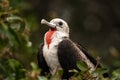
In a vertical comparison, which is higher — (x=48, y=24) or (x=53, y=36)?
(x=48, y=24)

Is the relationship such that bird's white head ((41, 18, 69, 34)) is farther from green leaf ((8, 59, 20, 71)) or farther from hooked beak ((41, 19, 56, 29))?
green leaf ((8, 59, 20, 71))

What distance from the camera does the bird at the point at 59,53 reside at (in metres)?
9.10

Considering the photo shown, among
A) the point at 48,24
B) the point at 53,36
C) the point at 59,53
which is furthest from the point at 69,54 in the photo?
the point at 48,24

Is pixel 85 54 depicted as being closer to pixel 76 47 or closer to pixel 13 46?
pixel 76 47

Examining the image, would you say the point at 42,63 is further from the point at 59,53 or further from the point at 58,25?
the point at 58,25

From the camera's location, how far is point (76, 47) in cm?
934

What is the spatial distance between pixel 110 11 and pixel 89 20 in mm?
469

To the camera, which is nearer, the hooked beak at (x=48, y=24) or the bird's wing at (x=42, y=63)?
the hooked beak at (x=48, y=24)

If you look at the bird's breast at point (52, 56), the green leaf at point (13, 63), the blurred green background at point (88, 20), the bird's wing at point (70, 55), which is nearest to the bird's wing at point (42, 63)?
the bird's breast at point (52, 56)

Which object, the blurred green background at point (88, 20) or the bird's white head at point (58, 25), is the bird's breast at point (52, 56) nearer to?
the bird's white head at point (58, 25)

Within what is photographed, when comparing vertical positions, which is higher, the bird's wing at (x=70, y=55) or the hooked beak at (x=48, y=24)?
the hooked beak at (x=48, y=24)

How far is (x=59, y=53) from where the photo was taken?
9.13m

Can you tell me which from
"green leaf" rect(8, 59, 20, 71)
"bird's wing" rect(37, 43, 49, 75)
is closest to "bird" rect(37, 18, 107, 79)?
"bird's wing" rect(37, 43, 49, 75)

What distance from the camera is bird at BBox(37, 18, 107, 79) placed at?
29.9 ft
